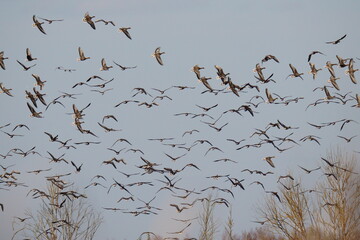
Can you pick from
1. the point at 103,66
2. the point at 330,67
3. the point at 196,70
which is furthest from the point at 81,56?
the point at 330,67

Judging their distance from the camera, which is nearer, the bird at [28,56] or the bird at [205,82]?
the bird at [205,82]

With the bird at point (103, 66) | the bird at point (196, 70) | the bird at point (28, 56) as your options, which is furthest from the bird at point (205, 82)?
the bird at point (28, 56)

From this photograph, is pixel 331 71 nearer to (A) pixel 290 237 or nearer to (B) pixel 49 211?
(A) pixel 290 237

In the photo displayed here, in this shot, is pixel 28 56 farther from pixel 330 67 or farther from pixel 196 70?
pixel 330 67

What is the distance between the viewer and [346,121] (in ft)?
59.8

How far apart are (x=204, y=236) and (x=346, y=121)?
54.8ft

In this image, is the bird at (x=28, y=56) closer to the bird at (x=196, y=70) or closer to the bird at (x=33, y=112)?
the bird at (x=33, y=112)

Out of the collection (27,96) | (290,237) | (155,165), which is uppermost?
(27,96)

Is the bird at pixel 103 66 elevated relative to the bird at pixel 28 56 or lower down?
elevated

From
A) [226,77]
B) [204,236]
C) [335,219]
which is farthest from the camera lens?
[204,236]

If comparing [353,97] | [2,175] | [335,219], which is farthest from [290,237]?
[2,175]

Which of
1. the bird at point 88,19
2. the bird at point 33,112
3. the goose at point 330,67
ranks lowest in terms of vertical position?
the bird at point 33,112

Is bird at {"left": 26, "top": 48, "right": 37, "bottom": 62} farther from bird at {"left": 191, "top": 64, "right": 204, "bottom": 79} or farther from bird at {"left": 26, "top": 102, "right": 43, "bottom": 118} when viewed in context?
bird at {"left": 191, "top": 64, "right": 204, "bottom": 79}

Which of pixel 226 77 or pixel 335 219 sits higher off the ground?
pixel 226 77
